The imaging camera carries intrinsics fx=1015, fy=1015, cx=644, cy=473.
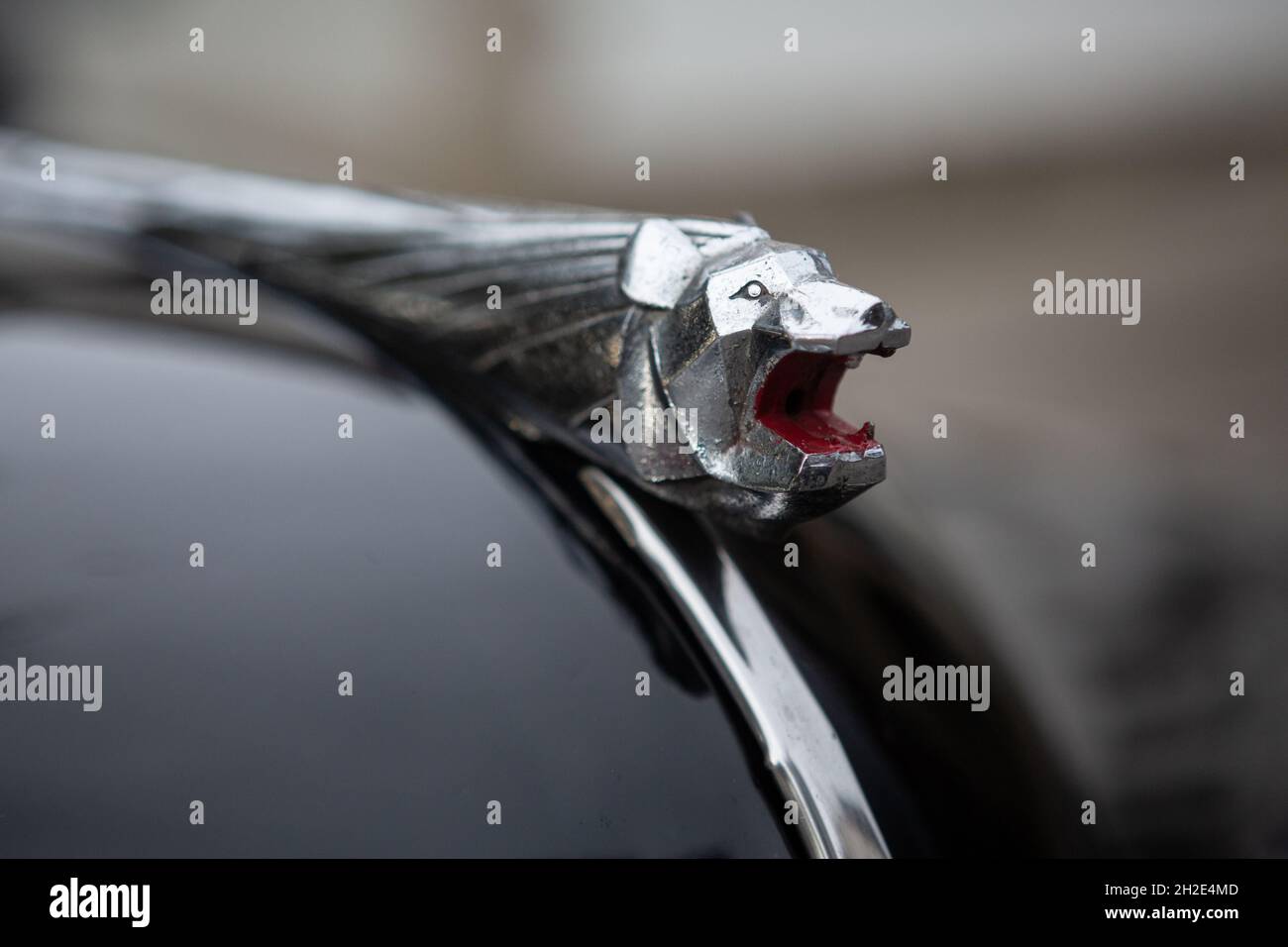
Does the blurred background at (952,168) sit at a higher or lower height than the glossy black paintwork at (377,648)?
higher

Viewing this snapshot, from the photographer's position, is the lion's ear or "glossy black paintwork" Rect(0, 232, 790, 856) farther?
the lion's ear

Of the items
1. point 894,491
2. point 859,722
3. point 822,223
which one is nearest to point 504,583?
point 859,722

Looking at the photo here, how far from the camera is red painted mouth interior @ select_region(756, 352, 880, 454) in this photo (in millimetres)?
622

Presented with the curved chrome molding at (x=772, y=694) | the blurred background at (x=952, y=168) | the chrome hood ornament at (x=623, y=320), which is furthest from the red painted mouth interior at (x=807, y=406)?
the blurred background at (x=952, y=168)

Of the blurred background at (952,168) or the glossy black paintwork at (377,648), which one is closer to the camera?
the glossy black paintwork at (377,648)

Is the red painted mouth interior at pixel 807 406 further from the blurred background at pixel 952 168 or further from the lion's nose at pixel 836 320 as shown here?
the blurred background at pixel 952 168

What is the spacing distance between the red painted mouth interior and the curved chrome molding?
119 mm

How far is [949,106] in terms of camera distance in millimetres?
4367

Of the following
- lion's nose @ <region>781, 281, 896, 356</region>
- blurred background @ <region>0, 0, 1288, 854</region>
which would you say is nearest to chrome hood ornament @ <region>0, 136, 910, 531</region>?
lion's nose @ <region>781, 281, 896, 356</region>

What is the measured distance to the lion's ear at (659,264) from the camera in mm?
666

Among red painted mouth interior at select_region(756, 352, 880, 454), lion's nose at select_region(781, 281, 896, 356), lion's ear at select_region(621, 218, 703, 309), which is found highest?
lion's ear at select_region(621, 218, 703, 309)

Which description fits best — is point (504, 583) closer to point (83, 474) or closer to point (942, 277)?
point (83, 474)

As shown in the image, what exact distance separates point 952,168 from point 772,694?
4.26 metres

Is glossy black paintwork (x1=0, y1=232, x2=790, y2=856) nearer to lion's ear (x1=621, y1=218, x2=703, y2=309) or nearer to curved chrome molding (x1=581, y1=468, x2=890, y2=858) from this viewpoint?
curved chrome molding (x1=581, y1=468, x2=890, y2=858)
